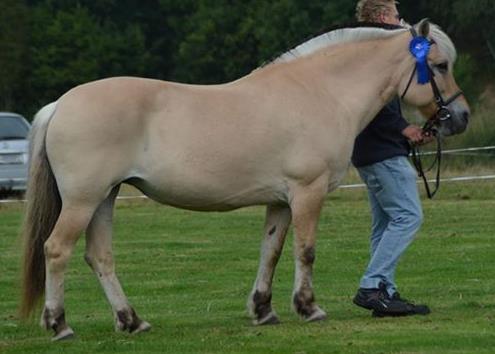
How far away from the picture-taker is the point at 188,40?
176 ft

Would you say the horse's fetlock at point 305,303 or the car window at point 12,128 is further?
the car window at point 12,128

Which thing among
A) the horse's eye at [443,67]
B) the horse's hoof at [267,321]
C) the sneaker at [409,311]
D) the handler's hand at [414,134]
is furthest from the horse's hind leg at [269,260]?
the horse's eye at [443,67]

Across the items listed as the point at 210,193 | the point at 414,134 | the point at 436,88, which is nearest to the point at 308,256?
the point at 210,193

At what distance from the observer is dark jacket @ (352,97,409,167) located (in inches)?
446

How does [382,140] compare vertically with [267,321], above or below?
above

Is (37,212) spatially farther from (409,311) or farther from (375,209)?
(409,311)

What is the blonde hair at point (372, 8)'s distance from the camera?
38.0 feet

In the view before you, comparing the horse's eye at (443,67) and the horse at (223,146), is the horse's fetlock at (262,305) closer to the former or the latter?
the horse at (223,146)

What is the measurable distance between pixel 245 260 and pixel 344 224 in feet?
15.1

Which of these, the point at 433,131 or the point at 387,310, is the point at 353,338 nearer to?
the point at 387,310

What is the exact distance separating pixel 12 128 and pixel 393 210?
1830 centimetres

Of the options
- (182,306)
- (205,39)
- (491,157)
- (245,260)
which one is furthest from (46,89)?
(182,306)

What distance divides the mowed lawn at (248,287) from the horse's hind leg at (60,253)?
17 cm

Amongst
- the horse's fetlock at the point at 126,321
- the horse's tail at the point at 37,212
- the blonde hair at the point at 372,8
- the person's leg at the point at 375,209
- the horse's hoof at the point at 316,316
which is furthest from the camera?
the blonde hair at the point at 372,8
